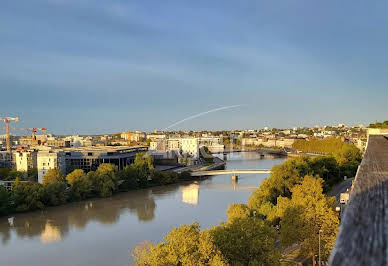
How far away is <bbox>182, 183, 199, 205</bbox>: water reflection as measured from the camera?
36.9 ft

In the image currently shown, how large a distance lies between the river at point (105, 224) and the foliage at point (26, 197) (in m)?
0.26

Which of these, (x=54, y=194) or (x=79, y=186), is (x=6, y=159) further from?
(x=54, y=194)

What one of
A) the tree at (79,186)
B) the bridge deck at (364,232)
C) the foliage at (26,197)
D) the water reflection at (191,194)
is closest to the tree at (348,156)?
the water reflection at (191,194)

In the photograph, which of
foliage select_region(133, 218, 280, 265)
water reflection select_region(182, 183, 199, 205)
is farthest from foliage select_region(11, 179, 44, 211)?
foliage select_region(133, 218, 280, 265)

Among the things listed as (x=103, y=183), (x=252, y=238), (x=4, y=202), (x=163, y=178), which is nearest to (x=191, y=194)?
(x=163, y=178)

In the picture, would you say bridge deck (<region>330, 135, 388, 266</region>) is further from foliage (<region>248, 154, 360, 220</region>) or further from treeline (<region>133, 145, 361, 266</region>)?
foliage (<region>248, 154, 360, 220</region>)

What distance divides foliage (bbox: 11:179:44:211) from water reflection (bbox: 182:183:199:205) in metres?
4.48

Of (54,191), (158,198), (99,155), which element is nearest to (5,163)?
(99,155)

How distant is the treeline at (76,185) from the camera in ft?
33.2

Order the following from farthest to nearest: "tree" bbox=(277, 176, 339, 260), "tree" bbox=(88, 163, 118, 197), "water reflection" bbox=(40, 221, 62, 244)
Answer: "tree" bbox=(88, 163, 118, 197)
"water reflection" bbox=(40, 221, 62, 244)
"tree" bbox=(277, 176, 339, 260)

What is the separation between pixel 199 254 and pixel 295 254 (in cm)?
270

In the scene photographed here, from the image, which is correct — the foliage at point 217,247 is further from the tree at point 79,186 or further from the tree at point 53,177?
the tree at point 53,177

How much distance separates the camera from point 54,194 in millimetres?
10727

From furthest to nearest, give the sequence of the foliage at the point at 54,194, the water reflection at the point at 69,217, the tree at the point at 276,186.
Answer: the foliage at the point at 54,194
the tree at the point at 276,186
the water reflection at the point at 69,217
